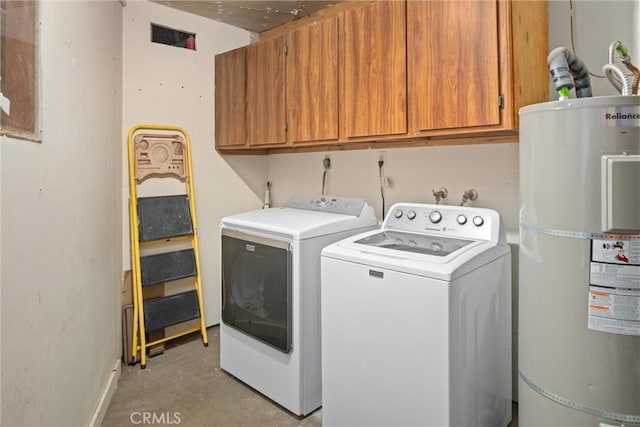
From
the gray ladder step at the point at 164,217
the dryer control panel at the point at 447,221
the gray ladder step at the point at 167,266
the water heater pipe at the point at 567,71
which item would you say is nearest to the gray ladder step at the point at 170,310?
the gray ladder step at the point at 167,266

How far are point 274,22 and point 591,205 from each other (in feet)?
8.78

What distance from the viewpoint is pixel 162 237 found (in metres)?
2.75

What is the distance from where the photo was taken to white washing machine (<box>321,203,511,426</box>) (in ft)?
4.90

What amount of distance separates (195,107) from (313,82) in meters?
1.12

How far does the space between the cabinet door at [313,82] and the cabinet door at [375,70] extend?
4.1 inches

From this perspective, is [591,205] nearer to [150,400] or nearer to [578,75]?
[578,75]

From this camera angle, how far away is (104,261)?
2.20m

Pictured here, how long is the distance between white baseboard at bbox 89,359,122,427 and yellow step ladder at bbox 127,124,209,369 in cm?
18

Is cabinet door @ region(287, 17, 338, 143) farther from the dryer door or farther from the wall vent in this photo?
the wall vent

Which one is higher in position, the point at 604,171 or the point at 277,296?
the point at 604,171

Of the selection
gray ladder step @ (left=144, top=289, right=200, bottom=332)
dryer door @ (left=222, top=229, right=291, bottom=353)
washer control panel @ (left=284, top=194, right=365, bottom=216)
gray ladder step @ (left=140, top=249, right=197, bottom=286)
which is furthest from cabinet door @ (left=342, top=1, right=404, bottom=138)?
gray ladder step @ (left=144, top=289, right=200, bottom=332)

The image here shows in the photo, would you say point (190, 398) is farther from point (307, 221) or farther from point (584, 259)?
point (584, 259)

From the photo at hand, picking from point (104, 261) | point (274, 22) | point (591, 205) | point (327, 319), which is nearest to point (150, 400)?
point (104, 261)

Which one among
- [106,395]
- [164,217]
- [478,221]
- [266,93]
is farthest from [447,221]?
[106,395]
